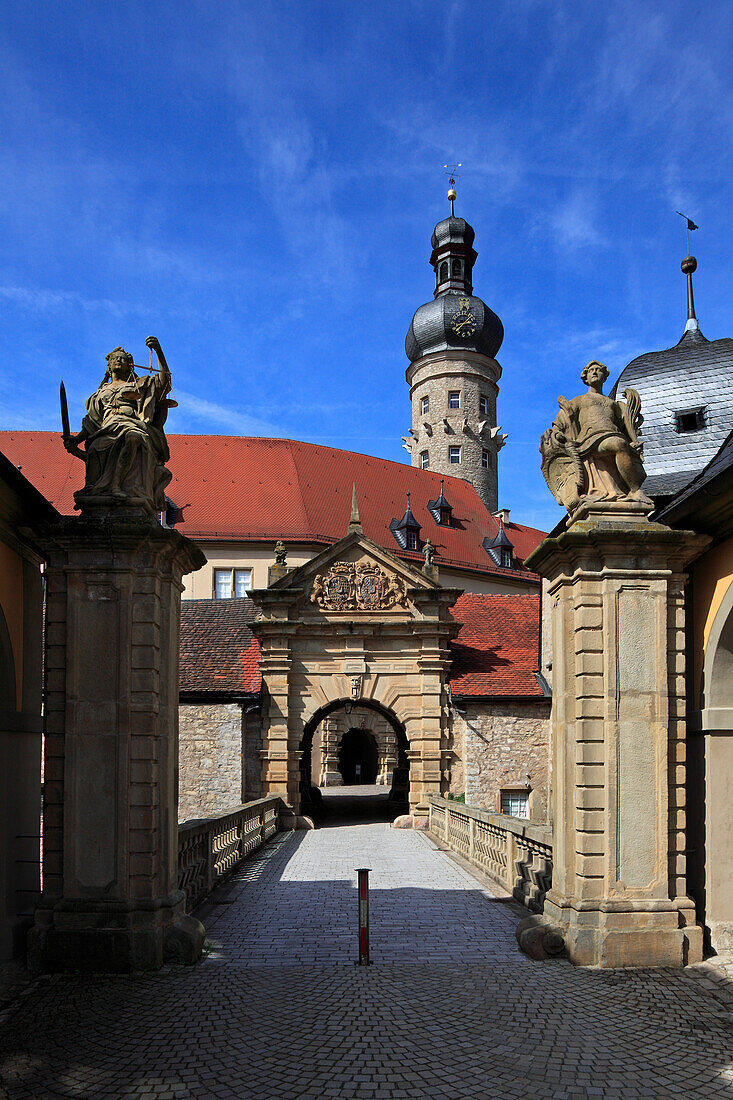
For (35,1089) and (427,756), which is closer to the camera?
(35,1089)

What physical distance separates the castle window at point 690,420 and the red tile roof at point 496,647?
888 cm

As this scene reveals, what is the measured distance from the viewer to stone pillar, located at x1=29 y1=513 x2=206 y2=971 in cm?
754

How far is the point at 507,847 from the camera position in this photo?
11.4m

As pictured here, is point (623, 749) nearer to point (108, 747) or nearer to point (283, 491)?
point (108, 747)

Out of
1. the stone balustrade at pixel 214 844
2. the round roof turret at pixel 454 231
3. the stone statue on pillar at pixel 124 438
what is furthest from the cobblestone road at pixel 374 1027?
the round roof turret at pixel 454 231

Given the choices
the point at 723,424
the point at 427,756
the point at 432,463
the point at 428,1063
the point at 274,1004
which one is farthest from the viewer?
the point at 432,463

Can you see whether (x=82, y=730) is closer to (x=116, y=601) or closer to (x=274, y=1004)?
(x=116, y=601)

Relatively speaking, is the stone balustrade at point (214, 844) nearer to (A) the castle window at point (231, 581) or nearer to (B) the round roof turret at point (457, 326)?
(A) the castle window at point (231, 581)

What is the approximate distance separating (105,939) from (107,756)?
1.44m

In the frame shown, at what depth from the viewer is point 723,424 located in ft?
44.6

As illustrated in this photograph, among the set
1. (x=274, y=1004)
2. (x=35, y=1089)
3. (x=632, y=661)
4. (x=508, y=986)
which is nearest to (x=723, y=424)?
(x=632, y=661)

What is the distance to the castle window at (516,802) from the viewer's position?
20.6 m

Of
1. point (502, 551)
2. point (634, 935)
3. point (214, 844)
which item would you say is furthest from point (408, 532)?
point (634, 935)

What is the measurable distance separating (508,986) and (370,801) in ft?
73.6
